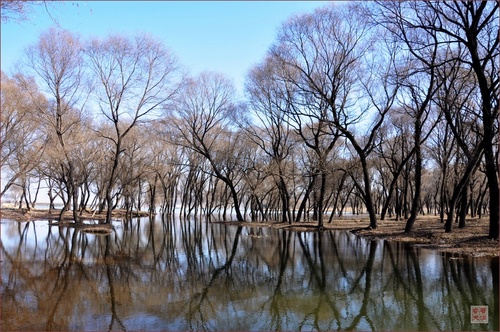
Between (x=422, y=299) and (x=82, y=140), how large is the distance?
32808 mm

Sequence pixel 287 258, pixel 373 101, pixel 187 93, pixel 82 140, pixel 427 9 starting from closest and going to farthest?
pixel 287 258
pixel 427 9
pixel 373 101
pixel 82 140
pixel 187 93

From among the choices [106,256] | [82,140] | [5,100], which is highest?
[5,100]

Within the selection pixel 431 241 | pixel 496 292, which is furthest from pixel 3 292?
pixel 431 241

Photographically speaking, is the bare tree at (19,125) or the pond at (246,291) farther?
the bare tree at (19,125)

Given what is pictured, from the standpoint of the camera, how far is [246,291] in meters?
8.96

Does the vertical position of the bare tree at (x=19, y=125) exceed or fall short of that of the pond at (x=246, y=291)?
it exceeds it

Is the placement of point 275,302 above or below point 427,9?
below

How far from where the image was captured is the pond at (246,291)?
21.8ft

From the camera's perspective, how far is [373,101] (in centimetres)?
2662

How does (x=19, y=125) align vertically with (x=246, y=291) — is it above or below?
above

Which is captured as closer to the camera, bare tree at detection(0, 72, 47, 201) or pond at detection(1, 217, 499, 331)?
pond at detection(1, 217, 499, 331)

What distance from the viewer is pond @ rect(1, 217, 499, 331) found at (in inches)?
261

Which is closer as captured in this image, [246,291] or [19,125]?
[246,291]

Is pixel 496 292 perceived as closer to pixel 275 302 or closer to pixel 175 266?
pixel 275 302
